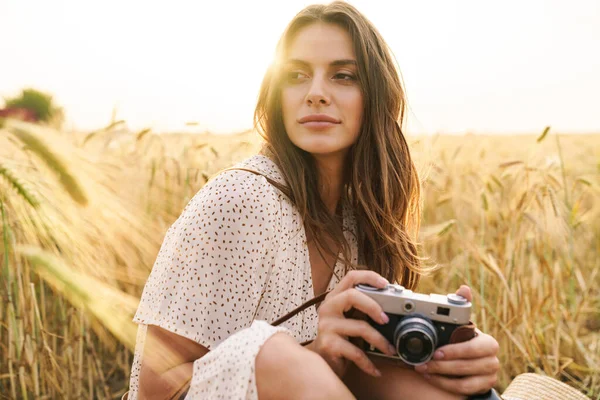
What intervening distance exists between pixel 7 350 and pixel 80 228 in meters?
0.53

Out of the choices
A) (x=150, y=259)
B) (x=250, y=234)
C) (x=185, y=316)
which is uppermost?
(x=250, y=234)

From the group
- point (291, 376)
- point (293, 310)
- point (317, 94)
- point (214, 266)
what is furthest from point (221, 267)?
point (317, 94)

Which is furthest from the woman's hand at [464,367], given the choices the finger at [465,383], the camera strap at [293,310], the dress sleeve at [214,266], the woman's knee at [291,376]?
the dress sleeve at [214,266]

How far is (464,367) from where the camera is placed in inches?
45.9

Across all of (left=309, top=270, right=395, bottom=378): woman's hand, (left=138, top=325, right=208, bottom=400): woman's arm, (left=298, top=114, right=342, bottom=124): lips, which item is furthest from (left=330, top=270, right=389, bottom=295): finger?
(left=298, top=114, right=342, bottom=124): lips

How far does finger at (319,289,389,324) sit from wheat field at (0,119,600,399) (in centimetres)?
50

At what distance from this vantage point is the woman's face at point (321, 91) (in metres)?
1.59

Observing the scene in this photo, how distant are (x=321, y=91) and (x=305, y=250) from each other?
1.38ft

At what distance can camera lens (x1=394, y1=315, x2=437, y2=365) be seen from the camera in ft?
3.73

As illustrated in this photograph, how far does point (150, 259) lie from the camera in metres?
2.13

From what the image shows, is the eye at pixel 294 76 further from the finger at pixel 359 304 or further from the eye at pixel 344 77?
the finger at pixel 359 304

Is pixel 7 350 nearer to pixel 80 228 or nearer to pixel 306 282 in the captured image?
pixel 80 228

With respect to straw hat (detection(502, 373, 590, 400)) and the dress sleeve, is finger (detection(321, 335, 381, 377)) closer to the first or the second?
the dress sleeve

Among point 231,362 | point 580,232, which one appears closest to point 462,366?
point 231,362
